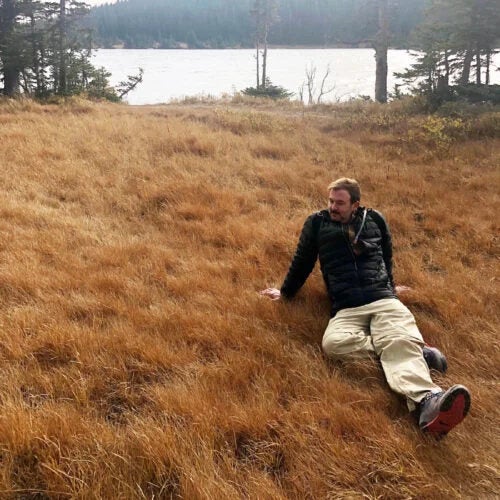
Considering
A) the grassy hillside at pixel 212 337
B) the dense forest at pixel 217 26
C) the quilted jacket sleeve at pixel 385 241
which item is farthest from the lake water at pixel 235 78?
the dense forest at pixel 217 26

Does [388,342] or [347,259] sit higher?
[347,259]

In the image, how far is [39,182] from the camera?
6.81 meters

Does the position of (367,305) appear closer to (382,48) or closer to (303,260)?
A: (303,260)

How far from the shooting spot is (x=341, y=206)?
3.58 m

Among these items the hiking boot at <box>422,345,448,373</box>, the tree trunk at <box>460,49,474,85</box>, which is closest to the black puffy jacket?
the hiking boot at <box>422,345,448,373</box>

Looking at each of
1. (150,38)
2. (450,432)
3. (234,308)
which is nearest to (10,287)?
(234,308)

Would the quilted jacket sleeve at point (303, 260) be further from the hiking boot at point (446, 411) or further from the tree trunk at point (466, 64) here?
the tree trunk at point (466, 64)

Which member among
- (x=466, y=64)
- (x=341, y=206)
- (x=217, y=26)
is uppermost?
(x=217, y=26)

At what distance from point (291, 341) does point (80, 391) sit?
154 cm

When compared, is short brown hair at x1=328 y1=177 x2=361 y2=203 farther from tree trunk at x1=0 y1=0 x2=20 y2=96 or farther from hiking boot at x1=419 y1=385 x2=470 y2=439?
tree trunk at x1=0 y1=0 x2=20 y2=96

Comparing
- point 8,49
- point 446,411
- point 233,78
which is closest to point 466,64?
point 446,411

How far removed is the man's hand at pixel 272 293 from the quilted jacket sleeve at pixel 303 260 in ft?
0.22

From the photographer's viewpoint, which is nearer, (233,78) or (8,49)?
(8,49)

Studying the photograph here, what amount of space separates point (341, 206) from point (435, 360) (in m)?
1.42
